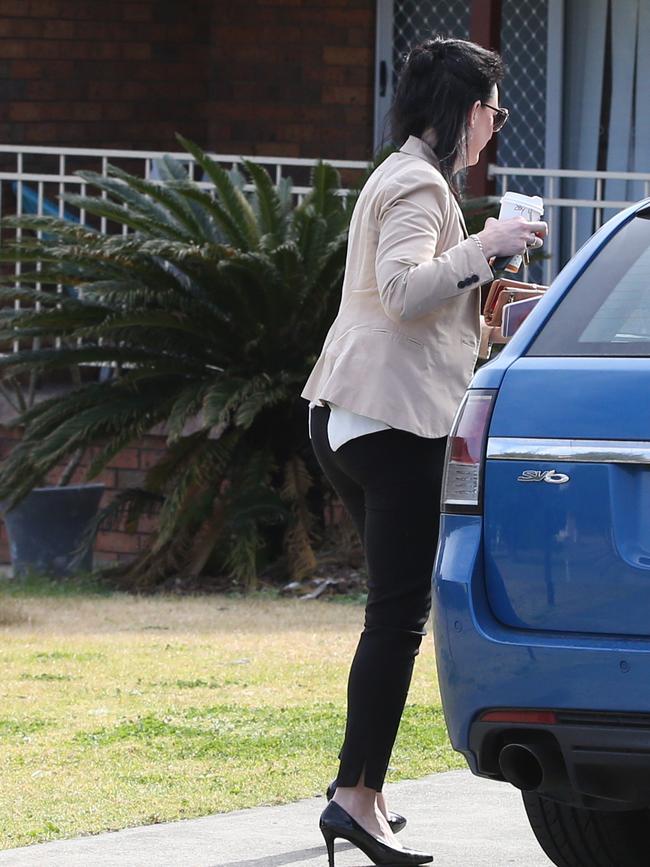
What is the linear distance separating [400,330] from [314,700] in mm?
2341

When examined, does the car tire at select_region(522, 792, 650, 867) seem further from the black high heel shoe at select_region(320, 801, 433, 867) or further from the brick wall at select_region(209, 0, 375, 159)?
the brick wall at select_region(209, 0, 375, 159)

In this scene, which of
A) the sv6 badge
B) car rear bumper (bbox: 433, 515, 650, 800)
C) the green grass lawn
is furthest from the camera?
the green grass lawn

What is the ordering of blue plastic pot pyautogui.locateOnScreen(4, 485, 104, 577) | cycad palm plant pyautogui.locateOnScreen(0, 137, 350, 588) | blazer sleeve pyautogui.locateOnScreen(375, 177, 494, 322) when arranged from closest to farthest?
blazer sleeve pyautogui.locateOnScreen(375, 177, 494, 322)
cycad palm plant pyautogui.locateOnScreen(0, 137, 350, 588)
blue plastic pot pyautogui.locateOnScreen(4, 485, 104, 577)

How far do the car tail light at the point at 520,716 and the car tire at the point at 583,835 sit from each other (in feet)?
1.90

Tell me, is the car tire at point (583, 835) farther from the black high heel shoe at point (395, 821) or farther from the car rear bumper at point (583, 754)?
the car rear bumper at point (583, 754)

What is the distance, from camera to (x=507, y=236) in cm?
382

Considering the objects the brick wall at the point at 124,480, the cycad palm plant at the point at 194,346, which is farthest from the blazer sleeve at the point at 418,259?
the brick wall at the point at 124,480

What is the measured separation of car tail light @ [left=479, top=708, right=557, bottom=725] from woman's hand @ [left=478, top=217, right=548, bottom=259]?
1.06 meters

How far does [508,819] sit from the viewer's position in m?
4.40

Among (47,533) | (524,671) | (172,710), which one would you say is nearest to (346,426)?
(524,671)

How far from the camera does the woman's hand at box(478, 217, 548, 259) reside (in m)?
3.82

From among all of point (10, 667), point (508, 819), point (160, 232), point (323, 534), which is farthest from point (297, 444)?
point (508, 819)

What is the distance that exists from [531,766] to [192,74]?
1012 centimetres

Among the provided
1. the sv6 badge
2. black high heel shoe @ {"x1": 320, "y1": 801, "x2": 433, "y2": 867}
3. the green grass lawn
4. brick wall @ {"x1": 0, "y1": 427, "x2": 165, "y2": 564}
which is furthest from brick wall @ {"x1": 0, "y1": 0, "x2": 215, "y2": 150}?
the sv6 badge
